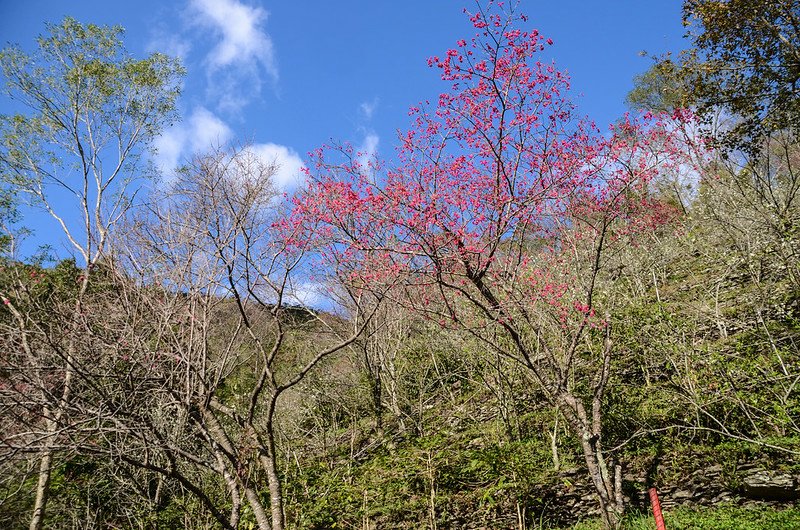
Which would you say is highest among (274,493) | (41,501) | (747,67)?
(747,67)

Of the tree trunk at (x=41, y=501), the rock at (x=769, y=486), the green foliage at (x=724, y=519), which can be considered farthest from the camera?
the tree trunk at (x=41, y=501)

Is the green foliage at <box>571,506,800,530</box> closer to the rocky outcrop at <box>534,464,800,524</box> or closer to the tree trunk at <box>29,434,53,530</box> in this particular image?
the rocky outcrop at <box>534,464,800,524</box>

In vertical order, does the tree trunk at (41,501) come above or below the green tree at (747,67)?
below

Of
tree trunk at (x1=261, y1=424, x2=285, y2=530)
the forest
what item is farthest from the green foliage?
tree trunk at (x1=261, y1=424, x2=285, y2=530)

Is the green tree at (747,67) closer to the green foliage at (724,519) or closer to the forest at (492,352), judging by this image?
the forest at (492,352)

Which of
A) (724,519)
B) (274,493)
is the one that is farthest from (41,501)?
(724,519)

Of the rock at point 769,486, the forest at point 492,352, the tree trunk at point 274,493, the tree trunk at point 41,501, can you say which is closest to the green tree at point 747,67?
the forest at point 492,352

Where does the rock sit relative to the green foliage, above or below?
above

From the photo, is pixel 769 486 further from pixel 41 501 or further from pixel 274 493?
pixel 41 501

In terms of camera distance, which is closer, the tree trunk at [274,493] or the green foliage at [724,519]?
the green foliage at [724,519]

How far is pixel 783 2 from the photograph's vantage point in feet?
18.6

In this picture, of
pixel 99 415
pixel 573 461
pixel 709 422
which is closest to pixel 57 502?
pixel 99 415

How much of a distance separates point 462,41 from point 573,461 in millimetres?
5681

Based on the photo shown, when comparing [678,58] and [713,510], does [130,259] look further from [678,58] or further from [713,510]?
[678,58]
